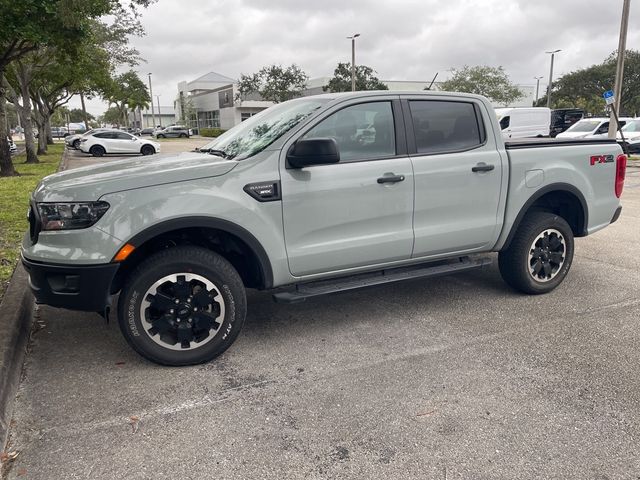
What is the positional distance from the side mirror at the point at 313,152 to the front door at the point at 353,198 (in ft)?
0.31

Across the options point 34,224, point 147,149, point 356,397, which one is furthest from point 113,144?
point 356,397

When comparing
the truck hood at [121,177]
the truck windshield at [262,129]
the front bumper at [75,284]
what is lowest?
the front bumper at [75,284]

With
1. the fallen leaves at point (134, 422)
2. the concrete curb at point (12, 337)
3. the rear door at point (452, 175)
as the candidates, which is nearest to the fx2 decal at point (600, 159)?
the rear door at point (452, 175)

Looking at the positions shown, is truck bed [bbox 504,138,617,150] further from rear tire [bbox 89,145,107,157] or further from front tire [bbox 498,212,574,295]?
rear tire [bbox 89,145,107,157]

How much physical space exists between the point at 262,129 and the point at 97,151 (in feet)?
86.3

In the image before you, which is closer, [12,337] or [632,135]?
[12,337]

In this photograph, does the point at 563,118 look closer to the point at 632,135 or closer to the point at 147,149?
the point at 632,135

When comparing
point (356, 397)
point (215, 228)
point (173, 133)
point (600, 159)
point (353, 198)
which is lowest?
point (356, 397)

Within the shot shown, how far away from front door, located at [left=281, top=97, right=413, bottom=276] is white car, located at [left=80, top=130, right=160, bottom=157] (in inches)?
984

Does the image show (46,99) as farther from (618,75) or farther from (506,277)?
(506,277)

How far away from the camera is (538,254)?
4.90 meters

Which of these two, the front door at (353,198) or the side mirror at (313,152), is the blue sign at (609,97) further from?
the side mirror at (313,152)

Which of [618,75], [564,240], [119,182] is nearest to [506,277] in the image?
[564,240]

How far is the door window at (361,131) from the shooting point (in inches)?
156
